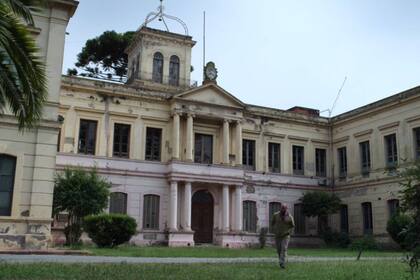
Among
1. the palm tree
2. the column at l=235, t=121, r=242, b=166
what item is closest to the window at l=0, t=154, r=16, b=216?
the palm tree

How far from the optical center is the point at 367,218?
1098 inches

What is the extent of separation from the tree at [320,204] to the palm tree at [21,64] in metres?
19.8

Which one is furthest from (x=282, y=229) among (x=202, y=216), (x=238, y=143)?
(x=238, y=143)

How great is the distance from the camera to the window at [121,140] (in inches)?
1008

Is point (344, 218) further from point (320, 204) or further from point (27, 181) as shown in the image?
point (27, 181)

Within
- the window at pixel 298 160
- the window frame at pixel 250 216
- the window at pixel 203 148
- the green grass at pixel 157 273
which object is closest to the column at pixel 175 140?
the window at pixel 203 148

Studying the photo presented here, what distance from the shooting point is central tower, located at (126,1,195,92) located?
2983cm

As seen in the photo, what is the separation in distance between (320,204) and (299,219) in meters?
2.27

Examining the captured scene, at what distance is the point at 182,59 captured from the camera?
31016 mm

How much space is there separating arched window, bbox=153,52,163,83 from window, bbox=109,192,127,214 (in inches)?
327

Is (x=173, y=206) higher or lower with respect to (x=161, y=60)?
lower

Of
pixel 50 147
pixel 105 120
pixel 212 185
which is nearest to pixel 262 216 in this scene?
pixel 212 185

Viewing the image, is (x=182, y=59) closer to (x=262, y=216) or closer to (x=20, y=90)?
(x=262, y=216)

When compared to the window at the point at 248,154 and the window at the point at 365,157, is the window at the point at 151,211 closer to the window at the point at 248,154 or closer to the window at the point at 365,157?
the window at the point at 248,154
